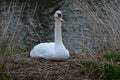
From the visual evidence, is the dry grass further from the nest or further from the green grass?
the nest

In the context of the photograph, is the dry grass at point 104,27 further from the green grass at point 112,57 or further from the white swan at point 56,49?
the green grass at point 112,57

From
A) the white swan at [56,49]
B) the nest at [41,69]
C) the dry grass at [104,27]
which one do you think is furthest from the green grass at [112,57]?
the dry grass at [104,27]

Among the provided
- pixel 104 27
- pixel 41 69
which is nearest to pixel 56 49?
pixel 41 69

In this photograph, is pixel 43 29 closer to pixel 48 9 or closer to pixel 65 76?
pixel 48 9

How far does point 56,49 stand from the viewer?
572 cm

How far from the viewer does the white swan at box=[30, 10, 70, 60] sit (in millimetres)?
5675

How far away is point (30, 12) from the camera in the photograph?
14.3m

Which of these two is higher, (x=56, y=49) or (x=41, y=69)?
(x=56, y=49)

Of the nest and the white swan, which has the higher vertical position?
the white swan

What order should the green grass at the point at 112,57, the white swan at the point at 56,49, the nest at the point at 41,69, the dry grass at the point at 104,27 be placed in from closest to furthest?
the nest at the point at 41,69
the green grass at the point at 112,57
the white swan at the point at 56,49
the dry grass at the point at 104,27

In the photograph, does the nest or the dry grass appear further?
the dry grass

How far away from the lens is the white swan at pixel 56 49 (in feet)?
18.6

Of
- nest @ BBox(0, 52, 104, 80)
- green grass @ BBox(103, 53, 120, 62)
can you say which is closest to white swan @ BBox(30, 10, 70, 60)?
nest @ BBox(0, 52, 104, 80)

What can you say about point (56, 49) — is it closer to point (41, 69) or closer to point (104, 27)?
point (41, 69)
